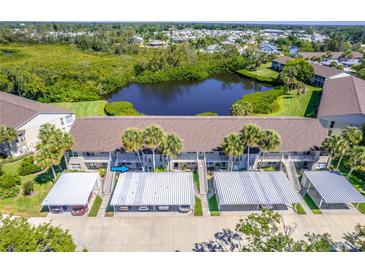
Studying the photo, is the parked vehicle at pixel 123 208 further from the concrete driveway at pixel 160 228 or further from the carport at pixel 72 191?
the carport at pixel 72 191

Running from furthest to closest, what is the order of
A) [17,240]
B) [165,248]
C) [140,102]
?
[140,102]
[165,248]
[17,240]

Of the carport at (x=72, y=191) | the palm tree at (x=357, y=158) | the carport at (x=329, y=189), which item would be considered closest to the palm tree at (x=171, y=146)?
the carport at (x=72, y=191)

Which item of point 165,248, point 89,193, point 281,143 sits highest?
point 281,143

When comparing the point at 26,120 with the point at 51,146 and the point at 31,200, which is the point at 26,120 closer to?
the point at 51,146

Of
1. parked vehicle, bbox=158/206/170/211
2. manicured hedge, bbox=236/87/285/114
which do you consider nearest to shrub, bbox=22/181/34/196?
parked vehicle, bbox=158/206/170/211

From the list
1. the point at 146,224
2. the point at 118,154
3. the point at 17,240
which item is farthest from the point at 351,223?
the point at 17,240

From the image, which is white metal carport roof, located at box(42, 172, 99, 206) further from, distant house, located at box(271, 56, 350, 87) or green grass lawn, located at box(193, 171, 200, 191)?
distant house, located at box(271, 56, 350, 87)

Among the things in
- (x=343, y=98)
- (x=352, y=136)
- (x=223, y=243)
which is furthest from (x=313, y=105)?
(x=223, y=243)

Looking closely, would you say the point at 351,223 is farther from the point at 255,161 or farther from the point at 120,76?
the point at 120,76
